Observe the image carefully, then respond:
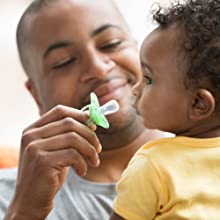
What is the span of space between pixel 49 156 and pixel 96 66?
42 centimetres

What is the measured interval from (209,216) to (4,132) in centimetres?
163

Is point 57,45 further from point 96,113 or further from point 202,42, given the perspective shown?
point 202,42

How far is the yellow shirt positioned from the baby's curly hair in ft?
0.33

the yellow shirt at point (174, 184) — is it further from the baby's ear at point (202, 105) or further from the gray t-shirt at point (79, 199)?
the gray t-shirt at point (79, 199)

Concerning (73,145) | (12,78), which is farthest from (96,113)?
(12,78)

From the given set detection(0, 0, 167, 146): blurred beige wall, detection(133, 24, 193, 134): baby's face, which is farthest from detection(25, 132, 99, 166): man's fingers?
detection(0, 0, 167, 146): blurred beige wall

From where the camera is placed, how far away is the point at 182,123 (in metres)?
0.95

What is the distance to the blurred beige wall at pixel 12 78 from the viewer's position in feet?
7.82

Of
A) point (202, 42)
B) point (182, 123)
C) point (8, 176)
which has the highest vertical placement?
point (202, 42)

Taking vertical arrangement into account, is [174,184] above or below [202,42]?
below

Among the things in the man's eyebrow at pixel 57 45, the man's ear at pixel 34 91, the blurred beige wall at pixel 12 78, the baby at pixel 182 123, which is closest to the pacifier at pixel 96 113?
the baby at pixel 182 123

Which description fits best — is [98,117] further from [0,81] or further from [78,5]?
[0,81]

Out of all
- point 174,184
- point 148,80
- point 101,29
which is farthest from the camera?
point 101,29

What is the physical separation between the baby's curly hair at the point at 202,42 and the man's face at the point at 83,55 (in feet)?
1.92
